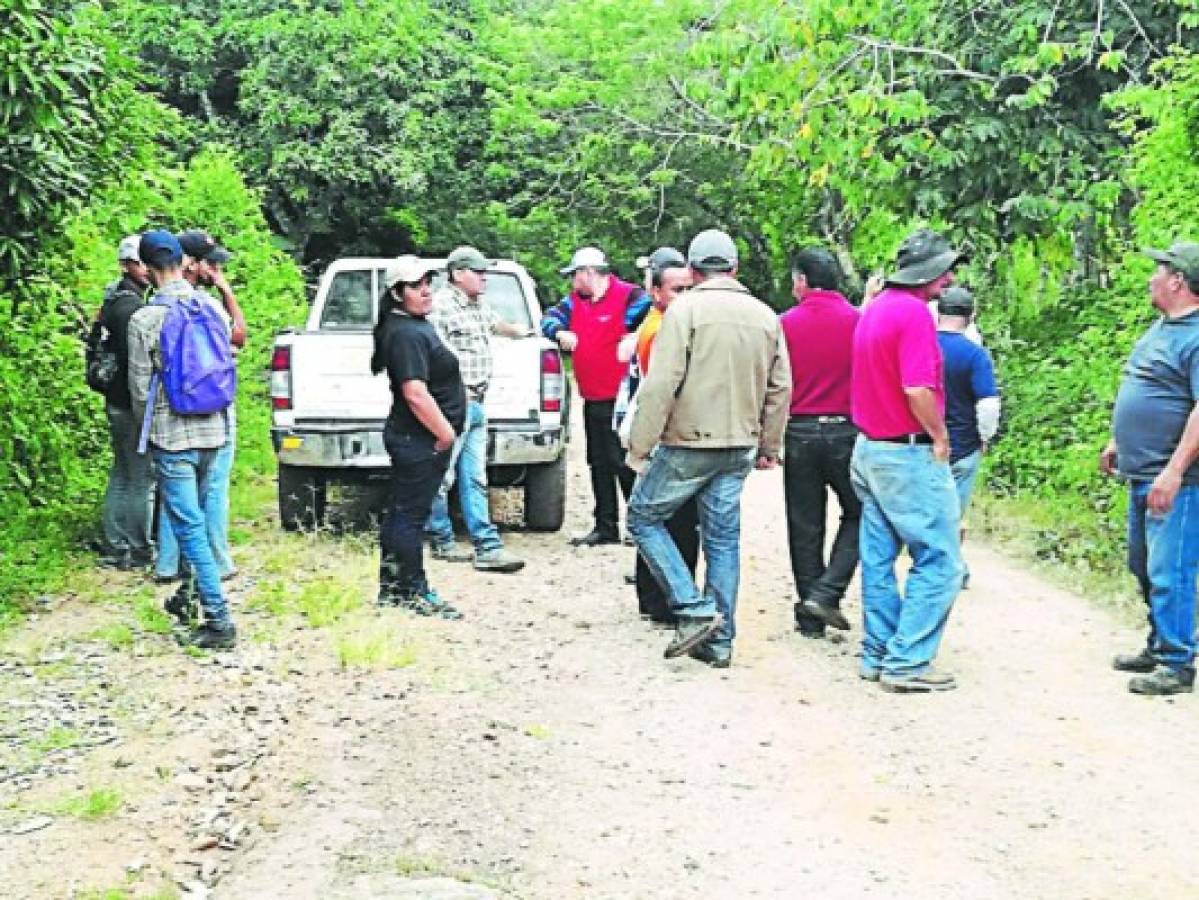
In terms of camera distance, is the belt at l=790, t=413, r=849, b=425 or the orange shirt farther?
the orange shirt

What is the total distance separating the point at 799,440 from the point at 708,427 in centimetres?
85

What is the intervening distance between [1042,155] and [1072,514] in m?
3.54

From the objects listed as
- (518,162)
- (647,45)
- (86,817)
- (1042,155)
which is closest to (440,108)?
(518,162)

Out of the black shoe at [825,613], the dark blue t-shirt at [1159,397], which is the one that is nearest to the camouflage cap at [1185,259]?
the dark blue t-shirt at [1159,397]

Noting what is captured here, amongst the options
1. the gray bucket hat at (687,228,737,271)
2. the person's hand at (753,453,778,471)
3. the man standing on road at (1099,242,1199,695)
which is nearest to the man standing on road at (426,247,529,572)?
the person's hand at (753,453,778,471)

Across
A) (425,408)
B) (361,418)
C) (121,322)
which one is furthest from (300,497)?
(425,408)

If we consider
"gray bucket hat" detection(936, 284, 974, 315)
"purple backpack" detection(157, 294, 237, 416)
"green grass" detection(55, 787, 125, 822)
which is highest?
"gray bucket hat" detection(936, 284, 974, 315)

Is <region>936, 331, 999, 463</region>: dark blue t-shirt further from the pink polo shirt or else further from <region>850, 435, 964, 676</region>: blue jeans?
<region>850, 435, 964, 676</region>: blue jeans

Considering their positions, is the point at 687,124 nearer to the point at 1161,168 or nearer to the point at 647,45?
the point at 647,45

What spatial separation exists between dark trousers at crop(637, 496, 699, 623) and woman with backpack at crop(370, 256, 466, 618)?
3.38 feet

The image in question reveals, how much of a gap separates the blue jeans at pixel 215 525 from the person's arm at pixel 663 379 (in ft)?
7.76

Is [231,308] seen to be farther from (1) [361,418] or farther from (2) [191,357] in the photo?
(2) [191,357]

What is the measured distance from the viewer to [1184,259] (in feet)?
21.7

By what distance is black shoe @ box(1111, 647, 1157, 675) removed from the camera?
7.27 meters
